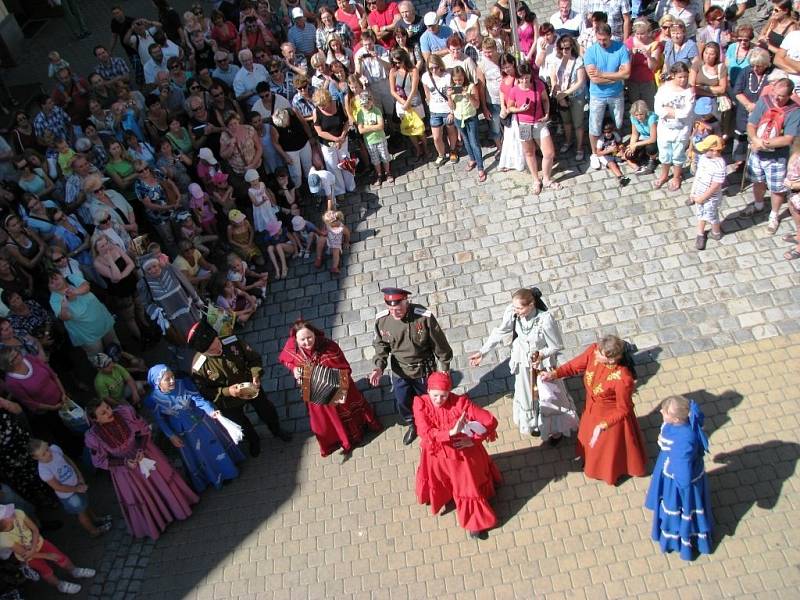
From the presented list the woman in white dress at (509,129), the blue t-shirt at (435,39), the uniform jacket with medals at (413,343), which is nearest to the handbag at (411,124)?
the blue t-shirt at (435,39)

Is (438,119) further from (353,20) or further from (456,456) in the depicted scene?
(456,456)

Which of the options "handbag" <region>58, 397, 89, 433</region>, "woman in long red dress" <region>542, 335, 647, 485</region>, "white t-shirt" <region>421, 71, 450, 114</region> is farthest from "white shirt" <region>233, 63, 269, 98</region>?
"woman in long red dress" <region>542, 335, 647, 485</region>

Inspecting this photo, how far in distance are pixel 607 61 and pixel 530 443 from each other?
16.2 feet

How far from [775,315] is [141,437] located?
6.22m

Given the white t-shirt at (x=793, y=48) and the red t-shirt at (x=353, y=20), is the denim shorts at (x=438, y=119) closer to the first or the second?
the red t-shirt at (x=353, y=20)

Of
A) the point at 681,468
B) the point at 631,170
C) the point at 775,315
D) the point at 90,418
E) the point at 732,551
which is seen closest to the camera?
the point at 681,468

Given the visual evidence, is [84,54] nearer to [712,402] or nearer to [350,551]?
[350,551]

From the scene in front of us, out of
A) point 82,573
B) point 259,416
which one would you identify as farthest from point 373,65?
point 82,573

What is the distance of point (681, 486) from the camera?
242 inches

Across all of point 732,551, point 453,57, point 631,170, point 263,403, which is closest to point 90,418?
point 263,403

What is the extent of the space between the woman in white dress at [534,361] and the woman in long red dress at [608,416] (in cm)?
19

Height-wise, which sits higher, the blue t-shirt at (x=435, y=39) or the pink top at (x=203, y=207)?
the blue t-shirt at (x=435, y=39)

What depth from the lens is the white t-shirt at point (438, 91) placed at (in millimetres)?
10547

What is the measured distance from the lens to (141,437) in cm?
738
